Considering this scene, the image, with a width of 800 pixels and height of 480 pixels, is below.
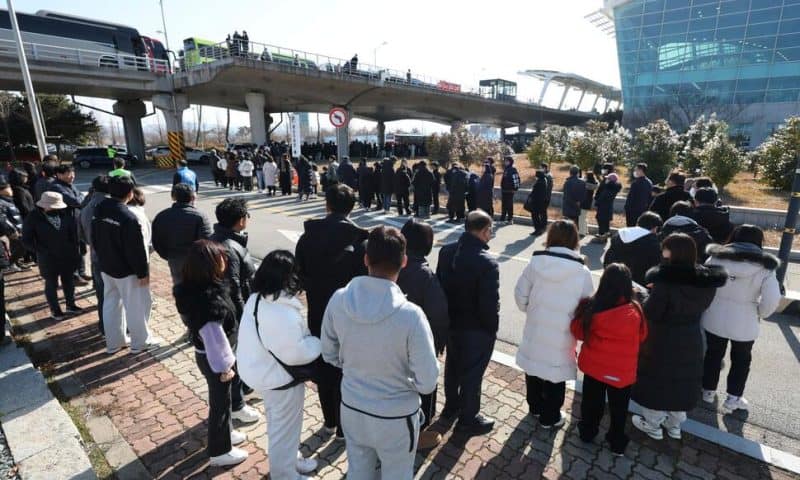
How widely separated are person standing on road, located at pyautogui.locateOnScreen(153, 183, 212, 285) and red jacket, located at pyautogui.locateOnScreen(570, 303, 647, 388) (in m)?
3.52

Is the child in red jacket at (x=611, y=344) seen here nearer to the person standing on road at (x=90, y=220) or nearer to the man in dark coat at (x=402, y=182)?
the person standing on road at (x=90, y=220)

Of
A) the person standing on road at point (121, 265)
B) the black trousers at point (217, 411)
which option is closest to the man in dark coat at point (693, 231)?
the black trousers at point (217, 411)

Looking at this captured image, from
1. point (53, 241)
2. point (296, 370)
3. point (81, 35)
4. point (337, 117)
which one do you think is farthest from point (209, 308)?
point (81, 35)

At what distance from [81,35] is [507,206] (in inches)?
1103

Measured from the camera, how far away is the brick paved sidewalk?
9.79ft

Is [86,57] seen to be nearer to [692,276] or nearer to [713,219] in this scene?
[713,219]

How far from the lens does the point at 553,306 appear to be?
3076 millimetres

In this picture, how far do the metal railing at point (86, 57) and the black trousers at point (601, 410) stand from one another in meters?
28.9

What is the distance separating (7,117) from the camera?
30.4m

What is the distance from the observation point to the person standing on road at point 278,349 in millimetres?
2391

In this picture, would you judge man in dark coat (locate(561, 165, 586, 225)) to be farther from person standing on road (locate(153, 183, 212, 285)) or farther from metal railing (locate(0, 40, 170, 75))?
metal railing (locate(0, 40, 170, 75))

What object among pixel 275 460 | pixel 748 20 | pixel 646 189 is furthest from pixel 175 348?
pixel 748 20

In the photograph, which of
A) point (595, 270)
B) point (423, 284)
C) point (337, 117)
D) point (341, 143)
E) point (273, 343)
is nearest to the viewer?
point (273, 343)

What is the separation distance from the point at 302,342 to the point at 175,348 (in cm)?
311
